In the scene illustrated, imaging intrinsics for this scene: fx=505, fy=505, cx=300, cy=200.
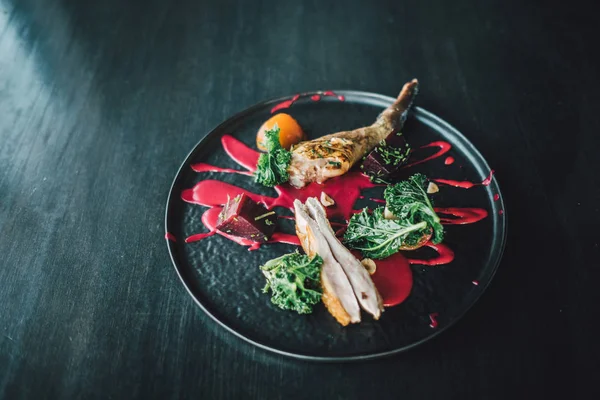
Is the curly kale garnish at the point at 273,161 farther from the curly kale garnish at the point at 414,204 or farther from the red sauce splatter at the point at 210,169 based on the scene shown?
the curly kale garnish at the point at 414,204

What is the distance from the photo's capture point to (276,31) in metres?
4.46

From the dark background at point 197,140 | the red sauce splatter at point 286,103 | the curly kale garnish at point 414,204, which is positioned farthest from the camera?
the red sauce splatter at point 286,103

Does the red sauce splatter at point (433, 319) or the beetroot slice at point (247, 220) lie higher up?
the beetroot slice at point (247, 220)

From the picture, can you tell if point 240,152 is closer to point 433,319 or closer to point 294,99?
point 294,99

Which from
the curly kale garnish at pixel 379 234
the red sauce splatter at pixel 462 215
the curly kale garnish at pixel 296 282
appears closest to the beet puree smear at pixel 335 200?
the red sauce splatter at pixel 462 215

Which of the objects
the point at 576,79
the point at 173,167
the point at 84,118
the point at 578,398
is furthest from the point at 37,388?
the point at 576,79

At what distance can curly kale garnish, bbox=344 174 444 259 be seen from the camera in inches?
107

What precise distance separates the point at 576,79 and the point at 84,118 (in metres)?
3.82

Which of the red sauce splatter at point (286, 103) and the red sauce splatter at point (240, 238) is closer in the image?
the red sauce splatter at point (240, 238)

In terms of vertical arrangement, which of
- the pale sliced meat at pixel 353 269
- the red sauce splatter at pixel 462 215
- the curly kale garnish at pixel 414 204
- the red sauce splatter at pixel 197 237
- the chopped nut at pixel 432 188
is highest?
the curly kale garnish at pixel 414 204

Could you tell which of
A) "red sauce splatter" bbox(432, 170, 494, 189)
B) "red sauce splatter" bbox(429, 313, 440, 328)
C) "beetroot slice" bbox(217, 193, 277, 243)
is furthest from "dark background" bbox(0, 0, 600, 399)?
"beetroot slice" bbox(217, 193, 277, 243)

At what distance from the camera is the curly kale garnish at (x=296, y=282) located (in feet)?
8.52

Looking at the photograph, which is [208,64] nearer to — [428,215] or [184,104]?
[184,104]

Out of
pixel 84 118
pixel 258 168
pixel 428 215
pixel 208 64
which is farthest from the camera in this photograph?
pixel 208 64
